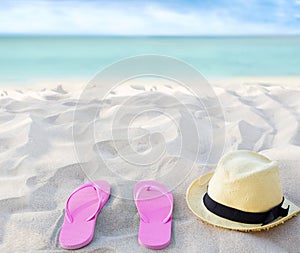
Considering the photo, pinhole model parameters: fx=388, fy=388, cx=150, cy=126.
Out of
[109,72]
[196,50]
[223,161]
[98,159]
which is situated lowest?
[196,50]

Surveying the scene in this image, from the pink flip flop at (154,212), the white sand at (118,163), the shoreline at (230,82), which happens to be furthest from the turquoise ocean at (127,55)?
the pink flip flop at (154,212)

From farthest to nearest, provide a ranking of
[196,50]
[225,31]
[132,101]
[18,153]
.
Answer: [225,31], [196,50], [132,101], [18,153]

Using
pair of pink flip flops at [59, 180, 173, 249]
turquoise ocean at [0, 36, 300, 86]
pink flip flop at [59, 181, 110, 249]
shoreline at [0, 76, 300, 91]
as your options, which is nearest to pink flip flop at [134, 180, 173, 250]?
pair of pink flip flops at [59, 180, 173, 249]

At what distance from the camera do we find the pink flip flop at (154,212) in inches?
34.9

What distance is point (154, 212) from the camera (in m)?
1.01

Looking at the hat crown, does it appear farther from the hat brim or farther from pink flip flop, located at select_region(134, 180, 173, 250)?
pink flip flop, located at select_region(134, 180, 173, 250)

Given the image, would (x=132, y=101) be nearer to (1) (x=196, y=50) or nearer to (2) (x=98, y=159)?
(2) (x=98, y=159)

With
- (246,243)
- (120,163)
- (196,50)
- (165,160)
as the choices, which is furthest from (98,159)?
(196,50)

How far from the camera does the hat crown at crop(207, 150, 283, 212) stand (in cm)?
88

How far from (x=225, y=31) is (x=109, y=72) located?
8753mm

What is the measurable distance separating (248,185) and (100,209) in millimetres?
391

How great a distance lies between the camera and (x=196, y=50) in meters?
6.85

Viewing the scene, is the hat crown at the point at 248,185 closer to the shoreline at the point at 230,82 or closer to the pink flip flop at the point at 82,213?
the pink flip flop at the point at 82,213

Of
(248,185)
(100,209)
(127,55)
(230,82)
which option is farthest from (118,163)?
(127,55)
